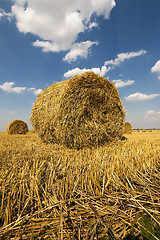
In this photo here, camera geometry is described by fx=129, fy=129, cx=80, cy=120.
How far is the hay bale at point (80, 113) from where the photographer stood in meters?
3.49

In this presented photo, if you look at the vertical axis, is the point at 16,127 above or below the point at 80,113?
above

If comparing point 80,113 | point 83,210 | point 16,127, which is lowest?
point 83,210

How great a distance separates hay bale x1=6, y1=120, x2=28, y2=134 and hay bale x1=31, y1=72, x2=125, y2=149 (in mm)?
6748

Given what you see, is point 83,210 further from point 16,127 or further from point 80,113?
point 16,127

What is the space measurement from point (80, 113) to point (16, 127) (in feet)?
27.8

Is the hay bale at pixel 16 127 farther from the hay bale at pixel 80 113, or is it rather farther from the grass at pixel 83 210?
the grass at pixel 83 210

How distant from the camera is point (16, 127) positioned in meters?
10.3

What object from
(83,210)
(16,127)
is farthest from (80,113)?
(16,127)

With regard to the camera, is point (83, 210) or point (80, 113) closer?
point (83, 210)

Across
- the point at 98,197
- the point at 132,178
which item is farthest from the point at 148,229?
the point at 132,178

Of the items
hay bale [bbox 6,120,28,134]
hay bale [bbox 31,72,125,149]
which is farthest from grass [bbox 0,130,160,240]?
hay bale [bbox 6,120,28,134]

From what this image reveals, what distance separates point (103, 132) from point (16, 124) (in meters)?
8.88

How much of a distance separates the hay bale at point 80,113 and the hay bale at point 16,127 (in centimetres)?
675

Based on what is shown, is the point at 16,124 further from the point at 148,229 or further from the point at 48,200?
the point at 148,229
